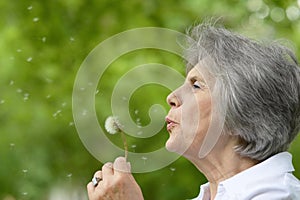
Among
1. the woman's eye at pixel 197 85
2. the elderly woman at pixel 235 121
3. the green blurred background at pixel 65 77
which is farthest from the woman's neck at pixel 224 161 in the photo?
the green blurred background at pixel 65 77

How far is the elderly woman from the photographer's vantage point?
1.37 m

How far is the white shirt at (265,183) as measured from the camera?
4.32 feet

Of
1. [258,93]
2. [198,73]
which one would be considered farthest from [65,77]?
[258,93]

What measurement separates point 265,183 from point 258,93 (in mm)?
177

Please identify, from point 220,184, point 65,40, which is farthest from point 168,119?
point 65,40

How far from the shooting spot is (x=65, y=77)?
10.1ft

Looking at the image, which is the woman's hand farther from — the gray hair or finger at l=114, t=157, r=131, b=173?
the gray hair

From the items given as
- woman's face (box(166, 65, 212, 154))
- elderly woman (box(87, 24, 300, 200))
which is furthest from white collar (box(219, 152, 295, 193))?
woman's face (box(166, 65, 212, 154))

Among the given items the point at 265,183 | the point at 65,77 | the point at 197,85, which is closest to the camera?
the point at 265,183

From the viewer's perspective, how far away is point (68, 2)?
316 cm

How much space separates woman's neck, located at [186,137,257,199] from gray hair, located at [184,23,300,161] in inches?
0.7

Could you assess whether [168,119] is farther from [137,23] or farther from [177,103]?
[137,23]

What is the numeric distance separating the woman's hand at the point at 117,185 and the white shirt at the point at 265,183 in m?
0.17

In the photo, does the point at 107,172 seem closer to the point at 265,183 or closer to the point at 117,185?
the point at 117,185
